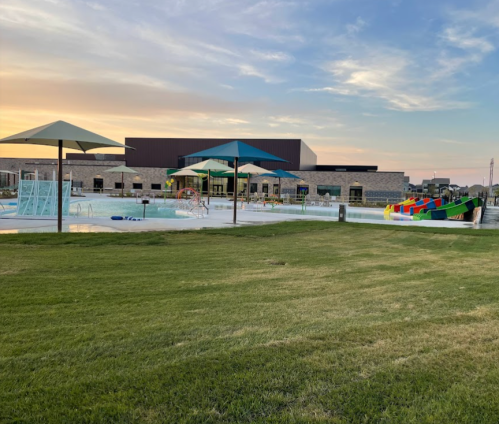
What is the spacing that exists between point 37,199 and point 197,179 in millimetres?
38321

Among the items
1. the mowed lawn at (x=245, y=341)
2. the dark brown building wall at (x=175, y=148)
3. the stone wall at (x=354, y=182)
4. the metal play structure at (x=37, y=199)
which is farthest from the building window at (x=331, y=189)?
the mowed lawn at (x=245, y=341)

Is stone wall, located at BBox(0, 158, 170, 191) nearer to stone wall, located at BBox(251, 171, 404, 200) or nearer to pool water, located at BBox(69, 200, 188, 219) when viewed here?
stone wall, located at BBox(251, 171, 404, 200)

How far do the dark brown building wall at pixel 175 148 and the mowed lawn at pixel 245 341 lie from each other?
47.7m

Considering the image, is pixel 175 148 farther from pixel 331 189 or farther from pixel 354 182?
pixel 354 182

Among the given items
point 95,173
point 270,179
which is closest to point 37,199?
point 270,179

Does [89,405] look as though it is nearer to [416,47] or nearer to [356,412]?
[356,412]

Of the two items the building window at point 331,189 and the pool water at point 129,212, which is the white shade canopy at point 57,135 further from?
the building window at point 331,189

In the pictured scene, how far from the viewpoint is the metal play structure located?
14797 millimetres

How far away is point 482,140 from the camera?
103 feet

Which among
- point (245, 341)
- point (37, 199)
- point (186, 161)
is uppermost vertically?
point (186, 161)

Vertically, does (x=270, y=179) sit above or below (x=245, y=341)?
above

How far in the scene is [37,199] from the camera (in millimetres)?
15008

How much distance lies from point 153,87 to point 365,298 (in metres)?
22.7

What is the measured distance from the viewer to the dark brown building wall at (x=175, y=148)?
176 feet
